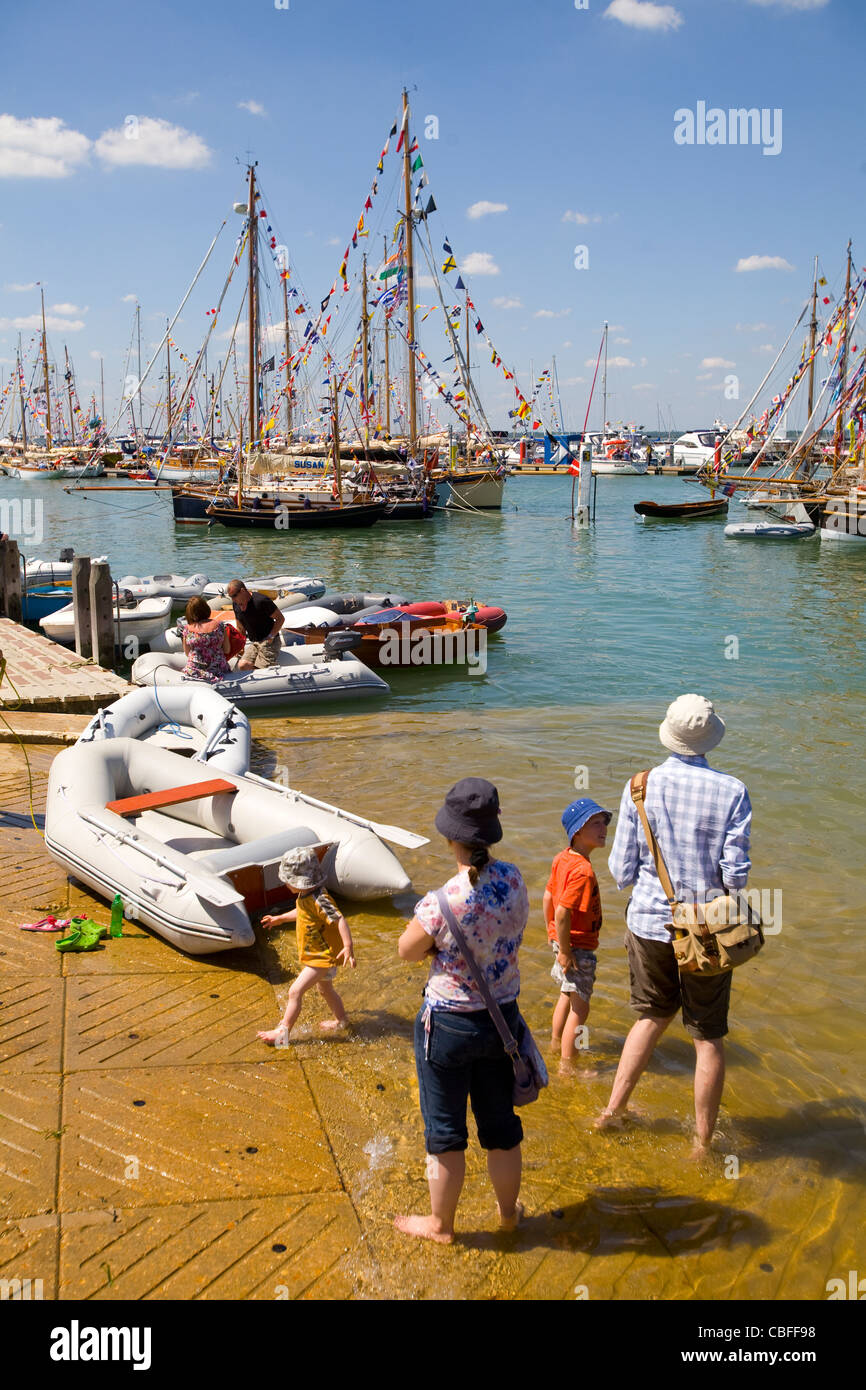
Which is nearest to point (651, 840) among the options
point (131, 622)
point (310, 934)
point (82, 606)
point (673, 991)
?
point (673, 991)

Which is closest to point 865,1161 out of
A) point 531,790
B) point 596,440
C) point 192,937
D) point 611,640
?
point 192,937

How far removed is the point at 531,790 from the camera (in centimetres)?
952

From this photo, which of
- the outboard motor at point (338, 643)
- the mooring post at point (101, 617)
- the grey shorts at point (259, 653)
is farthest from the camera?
the outboard motor at point (338, 643)

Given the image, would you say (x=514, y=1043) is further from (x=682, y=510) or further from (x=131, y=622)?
(x=682, y=510)

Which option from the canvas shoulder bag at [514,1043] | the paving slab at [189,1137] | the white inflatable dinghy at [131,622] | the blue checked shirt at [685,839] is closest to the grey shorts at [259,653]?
the white inflatable dinghy at [131,622]

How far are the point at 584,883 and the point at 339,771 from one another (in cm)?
611

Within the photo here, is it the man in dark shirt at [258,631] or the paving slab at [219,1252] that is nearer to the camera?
the paving slab at [219,1252]

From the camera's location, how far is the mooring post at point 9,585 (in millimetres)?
16750

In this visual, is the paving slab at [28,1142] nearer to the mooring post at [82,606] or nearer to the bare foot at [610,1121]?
the bare foot at [610,1121]

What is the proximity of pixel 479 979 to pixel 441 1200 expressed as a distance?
914 mm

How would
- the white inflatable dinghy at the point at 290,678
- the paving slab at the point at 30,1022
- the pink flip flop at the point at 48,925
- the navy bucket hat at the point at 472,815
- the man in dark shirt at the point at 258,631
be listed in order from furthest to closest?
1. the man in dark shirt at the point at 258,631
2. the white inflatable dinghy at the point at 290,678
3. the pink flip flop at the point at 48,925
4. the paving slab at the point at 30,1022
5. the navy bucket hat at the point at 472,815

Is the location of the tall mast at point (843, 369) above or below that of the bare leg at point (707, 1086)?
above

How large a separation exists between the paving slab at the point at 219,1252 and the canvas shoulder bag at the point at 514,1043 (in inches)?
33.3

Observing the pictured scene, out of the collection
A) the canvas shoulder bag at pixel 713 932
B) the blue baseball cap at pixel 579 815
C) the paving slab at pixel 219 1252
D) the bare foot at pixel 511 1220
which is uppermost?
the blue baseball cap at pixel 579 815
